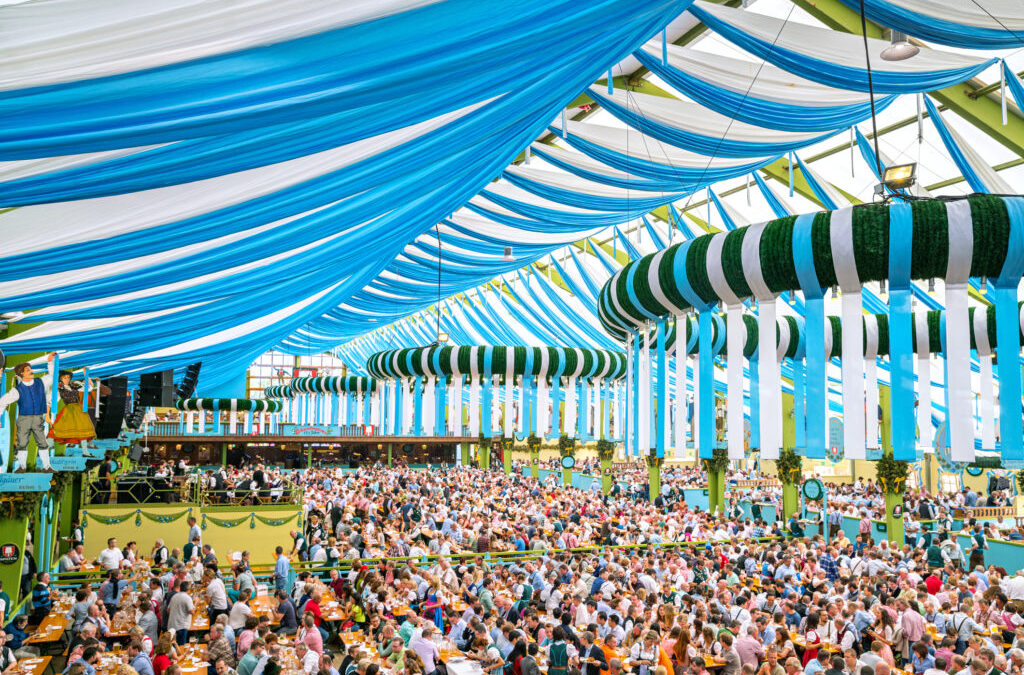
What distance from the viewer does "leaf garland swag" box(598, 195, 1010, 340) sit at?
4.00 meters

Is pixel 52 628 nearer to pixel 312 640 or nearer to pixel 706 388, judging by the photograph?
pixel 312 640

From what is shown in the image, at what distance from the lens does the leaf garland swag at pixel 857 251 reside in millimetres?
3998

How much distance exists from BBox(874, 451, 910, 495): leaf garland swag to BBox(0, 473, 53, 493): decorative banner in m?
12.2

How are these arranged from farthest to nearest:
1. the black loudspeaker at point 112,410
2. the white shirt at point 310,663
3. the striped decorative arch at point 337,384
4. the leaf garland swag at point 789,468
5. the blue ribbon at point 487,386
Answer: the striped decorative arch at point 337,384, the leaf garland swag at point 789,468, the blue ribbon at point 487,386, the black loudspeaker at point 112,410, the white shirt at point 310,663

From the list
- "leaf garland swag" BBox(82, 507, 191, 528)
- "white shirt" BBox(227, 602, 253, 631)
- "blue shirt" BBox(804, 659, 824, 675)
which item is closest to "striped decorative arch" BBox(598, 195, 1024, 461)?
"blue shirt" BBox(804, 659, 824, 675)

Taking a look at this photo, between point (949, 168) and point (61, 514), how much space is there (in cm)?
1731

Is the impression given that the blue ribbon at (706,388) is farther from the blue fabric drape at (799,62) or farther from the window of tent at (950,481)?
the window of tent at (950,481)

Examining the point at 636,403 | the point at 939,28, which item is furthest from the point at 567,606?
the point at 939,28

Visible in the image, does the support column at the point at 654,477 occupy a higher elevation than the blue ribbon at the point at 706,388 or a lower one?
lower

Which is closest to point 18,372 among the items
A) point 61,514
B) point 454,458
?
point 61,514

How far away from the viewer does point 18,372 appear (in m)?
5.51

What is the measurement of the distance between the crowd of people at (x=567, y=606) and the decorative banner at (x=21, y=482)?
4.34 feet

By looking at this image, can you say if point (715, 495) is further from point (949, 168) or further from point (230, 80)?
point (230, 80)

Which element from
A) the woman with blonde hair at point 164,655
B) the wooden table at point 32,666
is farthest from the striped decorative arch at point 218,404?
the woman with blonde hair at point 164,655
